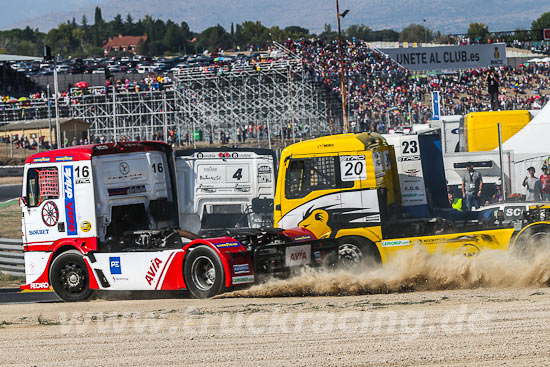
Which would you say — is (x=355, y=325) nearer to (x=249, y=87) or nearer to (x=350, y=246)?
(x=350, y=246)

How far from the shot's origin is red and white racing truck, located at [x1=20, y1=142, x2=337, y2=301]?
40.1ft

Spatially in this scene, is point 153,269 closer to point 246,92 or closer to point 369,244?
point 369,244

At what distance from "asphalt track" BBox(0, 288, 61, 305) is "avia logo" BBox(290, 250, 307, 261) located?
4419mm

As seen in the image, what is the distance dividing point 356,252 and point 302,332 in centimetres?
470

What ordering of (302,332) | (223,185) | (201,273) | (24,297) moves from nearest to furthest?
(302,332)
(201,273)
(24,297)
(223,185)

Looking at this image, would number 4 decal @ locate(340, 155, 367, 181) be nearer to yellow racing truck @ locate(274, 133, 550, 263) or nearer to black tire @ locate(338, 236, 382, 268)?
yellow racing truck @ locate(274, 133, 550, 263)

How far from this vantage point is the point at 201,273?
12.1 m

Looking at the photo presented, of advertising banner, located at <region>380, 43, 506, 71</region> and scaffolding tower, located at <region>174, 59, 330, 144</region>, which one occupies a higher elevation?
advertising banner, located at <region>380, 43, 506, 71</region>

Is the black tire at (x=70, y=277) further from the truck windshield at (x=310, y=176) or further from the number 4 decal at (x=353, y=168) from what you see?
the number 4 decal at (x=353, y=168)

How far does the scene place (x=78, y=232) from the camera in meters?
13.4

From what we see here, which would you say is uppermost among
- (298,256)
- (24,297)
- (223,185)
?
(223,185)

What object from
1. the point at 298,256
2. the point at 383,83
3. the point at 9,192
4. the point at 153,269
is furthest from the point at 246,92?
the point at 298,256

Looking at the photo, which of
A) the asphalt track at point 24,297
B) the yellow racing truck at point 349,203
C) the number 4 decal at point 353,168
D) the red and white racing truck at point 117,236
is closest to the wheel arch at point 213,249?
the red and white racing truck at point 117,236

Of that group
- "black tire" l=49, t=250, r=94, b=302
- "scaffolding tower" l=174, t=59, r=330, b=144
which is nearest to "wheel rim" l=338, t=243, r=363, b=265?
"black tire" l=49, t=250, r=94, b=302
